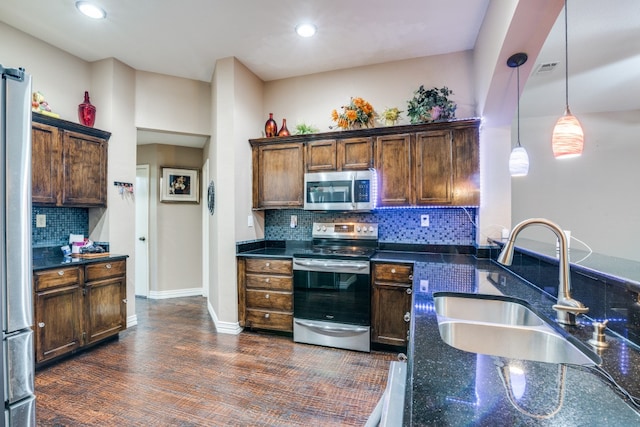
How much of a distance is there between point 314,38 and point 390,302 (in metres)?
2.67

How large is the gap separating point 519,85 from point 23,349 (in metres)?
3.42

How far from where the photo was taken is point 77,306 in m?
2.72

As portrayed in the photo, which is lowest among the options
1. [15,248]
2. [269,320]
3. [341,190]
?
[269,320]

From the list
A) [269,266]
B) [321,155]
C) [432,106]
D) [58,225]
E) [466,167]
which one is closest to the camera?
[466,167]

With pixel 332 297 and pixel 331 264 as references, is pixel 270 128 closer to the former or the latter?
pixel 331 264

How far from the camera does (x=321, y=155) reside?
11.0 ft

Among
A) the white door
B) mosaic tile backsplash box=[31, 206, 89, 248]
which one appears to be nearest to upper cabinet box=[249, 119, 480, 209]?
mosaic tile backsplash box=[31, 206, 89, 248]

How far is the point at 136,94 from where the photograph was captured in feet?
11.8

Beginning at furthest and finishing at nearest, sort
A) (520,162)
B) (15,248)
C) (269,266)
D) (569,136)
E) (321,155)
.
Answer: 1. (321,155)
2. (269,266)
3. (520,162)
4. (569,136)
5. (15,248)

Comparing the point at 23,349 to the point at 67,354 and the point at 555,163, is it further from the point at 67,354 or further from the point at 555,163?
the point at 555,163

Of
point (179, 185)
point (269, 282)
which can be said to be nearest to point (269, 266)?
point (269, 282)

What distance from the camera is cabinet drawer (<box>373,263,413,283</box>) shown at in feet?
8.96

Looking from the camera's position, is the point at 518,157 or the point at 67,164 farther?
the point at 67,164

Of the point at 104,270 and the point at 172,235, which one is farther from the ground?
the point at 172,235
